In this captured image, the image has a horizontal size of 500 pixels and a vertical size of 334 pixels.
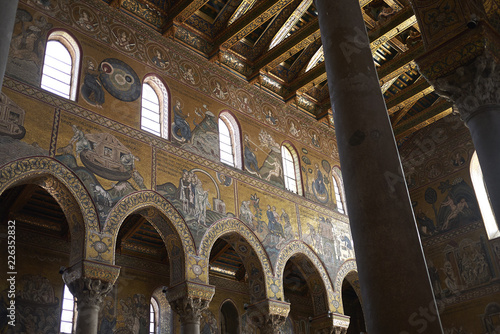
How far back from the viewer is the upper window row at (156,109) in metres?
10.3

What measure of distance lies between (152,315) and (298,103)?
307 inches

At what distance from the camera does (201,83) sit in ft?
43.5

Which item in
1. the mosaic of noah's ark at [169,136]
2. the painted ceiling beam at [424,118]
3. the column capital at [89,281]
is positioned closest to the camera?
the column capital at [89,281]

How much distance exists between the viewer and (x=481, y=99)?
557 centimetres

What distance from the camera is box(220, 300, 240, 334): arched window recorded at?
1567cm

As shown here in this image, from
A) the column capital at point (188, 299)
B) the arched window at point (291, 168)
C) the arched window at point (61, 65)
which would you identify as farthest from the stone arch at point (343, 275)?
the arched window at point (61, 65)

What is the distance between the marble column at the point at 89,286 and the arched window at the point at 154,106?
3.56 meters

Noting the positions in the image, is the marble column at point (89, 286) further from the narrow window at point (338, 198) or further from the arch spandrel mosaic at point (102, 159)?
the narrow window at point (338, 198)

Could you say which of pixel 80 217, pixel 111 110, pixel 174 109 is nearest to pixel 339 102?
Result: pixel 80 217

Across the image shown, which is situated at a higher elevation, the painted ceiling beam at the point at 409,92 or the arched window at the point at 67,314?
the painted ceiling beam at the point at 409,92

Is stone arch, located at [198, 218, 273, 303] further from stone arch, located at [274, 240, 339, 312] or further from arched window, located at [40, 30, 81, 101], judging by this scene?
arched window, located at [40, 30, 81, 101]

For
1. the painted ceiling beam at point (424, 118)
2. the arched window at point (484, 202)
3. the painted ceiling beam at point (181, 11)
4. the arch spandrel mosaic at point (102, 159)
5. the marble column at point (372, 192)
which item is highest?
the painted ceiling beam at point (424, 118)

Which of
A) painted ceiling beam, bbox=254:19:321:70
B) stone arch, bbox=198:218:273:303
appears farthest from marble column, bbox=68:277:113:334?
painted ceiling beam, bbox=254:19:321:70

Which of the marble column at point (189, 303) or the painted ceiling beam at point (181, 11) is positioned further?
the painted ceiling beam at point (181, 11)
